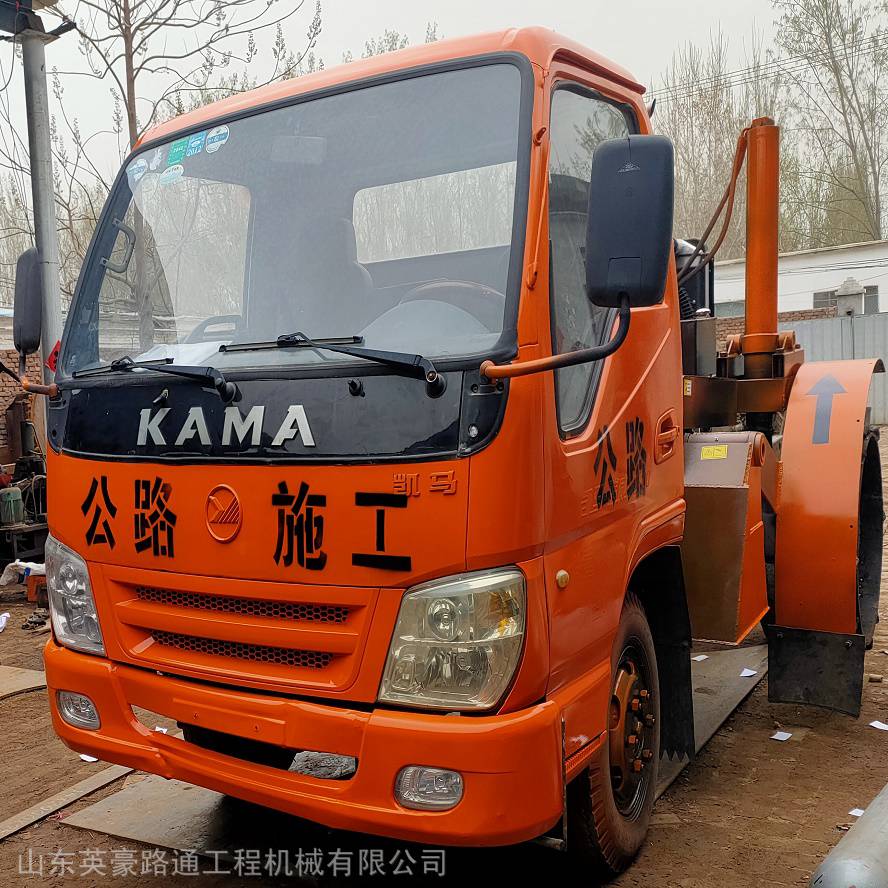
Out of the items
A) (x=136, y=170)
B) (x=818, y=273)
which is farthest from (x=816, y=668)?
(x=818, y=273)

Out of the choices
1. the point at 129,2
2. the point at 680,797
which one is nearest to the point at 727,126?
the point at 129,2

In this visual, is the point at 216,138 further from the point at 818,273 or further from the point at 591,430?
the point at 818,273

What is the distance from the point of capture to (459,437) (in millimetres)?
2363

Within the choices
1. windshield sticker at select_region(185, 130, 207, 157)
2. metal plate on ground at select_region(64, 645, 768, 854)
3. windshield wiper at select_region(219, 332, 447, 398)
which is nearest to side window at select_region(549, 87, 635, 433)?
windshield wiper at select_region(219, 332, 447, 398)

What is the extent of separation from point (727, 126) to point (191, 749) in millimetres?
31855

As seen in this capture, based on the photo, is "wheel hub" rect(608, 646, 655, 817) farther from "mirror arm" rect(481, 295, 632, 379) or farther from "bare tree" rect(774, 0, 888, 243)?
"bare tree" rect(774, 0, 888, 243)

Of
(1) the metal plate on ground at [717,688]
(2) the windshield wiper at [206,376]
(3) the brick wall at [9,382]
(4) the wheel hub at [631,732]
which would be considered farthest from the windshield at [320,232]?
(3) the brick wall at [9,382]

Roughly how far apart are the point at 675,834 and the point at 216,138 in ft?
9.60

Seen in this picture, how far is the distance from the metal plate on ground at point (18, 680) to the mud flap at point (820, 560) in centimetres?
396

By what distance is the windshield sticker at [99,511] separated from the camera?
9.46 ft

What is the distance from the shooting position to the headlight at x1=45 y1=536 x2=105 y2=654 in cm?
296

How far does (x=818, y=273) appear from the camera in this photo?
77.9ft

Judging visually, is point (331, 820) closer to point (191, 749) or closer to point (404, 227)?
point (191, 749)

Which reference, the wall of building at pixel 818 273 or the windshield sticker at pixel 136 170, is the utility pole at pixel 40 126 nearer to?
A: the windshield sticker at pixel 136 170
